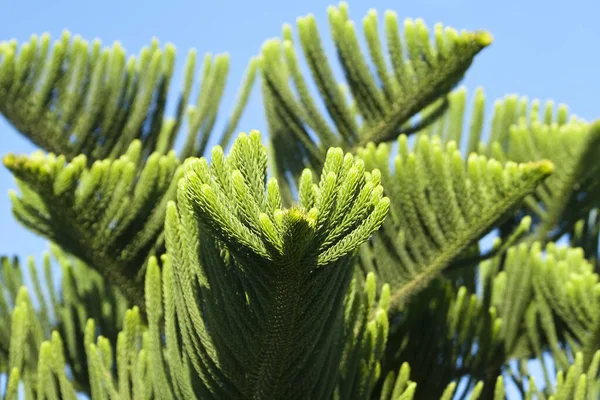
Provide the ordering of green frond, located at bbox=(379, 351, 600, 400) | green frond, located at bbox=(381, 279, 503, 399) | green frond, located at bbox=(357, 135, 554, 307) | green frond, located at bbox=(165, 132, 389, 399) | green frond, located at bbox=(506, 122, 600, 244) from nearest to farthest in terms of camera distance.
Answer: green frond, located at bbox=(165, 132, 389, 399), green frond, located at bbox=(379, 351, 600, 400), green frond, located at bbox=(357, 135, 554, 307), green frond, located at bbox=(381, 279, 503, 399), green frond, located at bbox=(506, 122, 600, 244)

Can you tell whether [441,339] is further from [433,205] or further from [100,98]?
[100,98]

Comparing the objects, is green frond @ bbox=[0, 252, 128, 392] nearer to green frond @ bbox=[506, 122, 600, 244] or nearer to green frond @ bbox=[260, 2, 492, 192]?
green frond @ bbox=[260, 2, 492, 192]

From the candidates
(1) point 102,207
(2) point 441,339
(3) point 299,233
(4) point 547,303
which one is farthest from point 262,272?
(4) point 547,303

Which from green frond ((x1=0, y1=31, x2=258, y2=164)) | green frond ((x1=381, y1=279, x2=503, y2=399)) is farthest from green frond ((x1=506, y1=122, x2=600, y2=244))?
green frond ((x1=0, y1=31, x2=258, y2=164))

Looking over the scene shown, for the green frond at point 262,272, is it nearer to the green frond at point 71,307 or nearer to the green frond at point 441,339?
the green frond at point 441,339

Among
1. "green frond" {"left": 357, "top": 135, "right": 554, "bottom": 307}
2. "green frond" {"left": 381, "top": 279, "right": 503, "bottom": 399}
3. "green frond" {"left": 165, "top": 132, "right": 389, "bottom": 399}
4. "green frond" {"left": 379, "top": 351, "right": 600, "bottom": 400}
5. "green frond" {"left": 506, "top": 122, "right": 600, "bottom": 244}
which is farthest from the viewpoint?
"green frond" {"left": 506, "top": 122, "right": 600, "bottom": 244}
